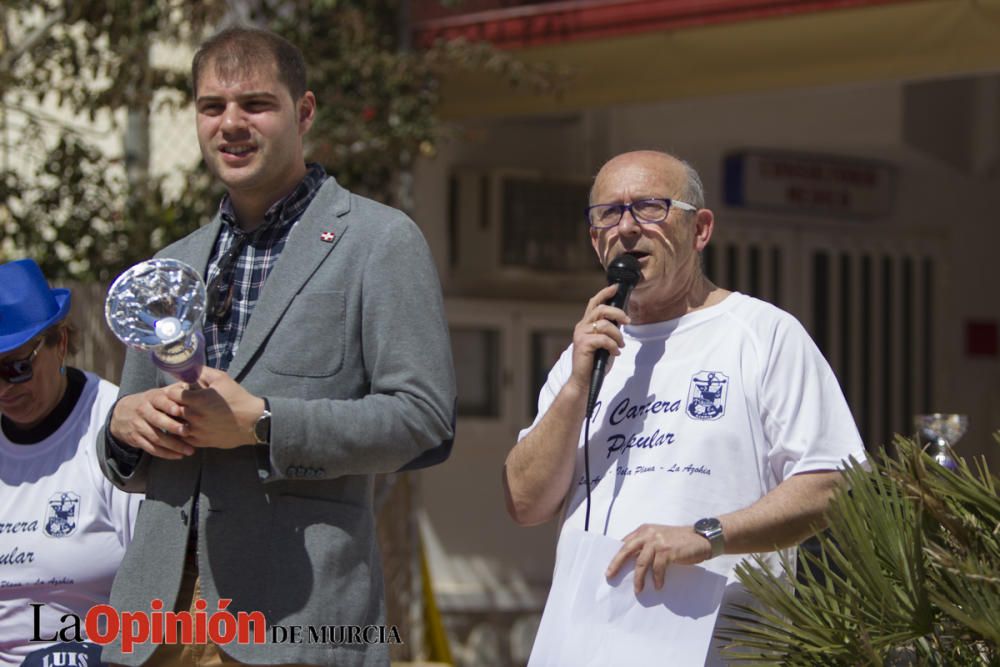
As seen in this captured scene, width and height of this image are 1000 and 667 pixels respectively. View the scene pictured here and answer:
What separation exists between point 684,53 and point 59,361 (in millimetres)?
3180

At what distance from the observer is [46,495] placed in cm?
373

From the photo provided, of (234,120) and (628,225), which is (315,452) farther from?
(628,225)

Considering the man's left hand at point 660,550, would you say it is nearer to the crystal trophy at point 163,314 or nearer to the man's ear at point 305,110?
the crystal trophy at point 163,314

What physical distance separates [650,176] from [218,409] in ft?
3.46

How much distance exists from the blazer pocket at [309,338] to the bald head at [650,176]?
66 centimetres

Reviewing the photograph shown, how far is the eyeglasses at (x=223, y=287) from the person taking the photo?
119 inches

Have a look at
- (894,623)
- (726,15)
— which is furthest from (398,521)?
(894,623)

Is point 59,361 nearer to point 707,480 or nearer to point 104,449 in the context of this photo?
point 104,449

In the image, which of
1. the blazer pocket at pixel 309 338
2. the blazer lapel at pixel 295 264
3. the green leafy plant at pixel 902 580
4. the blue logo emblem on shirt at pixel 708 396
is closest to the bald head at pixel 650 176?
the blue logo emblem on shirt at pixel 708 396

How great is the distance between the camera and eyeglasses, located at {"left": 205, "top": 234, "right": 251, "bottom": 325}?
3.01 metres

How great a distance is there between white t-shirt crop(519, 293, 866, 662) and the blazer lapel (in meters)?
0.70

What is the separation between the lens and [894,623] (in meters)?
2.33

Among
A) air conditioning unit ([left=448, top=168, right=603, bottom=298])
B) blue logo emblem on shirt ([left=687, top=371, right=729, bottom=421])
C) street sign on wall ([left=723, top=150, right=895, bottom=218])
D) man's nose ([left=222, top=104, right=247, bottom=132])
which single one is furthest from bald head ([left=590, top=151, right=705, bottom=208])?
street sign on wall ([left=723, top=150, right=895, bottom=218])

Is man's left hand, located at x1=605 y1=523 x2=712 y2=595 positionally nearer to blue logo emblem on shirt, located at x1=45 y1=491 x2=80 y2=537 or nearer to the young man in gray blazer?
the young man in gray blazer
